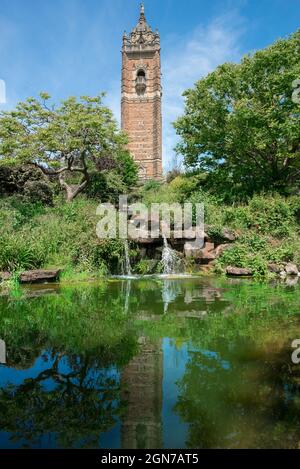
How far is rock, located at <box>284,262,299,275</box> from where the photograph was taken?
10.3 m

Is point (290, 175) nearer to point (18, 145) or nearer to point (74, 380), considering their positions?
point (18, 145)

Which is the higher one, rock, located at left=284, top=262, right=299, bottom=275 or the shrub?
the shrub

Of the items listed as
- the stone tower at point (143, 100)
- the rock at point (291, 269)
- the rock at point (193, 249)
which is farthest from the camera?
the stone tower at point (143, 100)

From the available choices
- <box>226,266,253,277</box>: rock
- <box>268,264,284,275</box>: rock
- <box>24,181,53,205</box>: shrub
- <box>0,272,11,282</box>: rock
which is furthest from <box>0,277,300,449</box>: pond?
<box>24,181,53,205</box>: shrub

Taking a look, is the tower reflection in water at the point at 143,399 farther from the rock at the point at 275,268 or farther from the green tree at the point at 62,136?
the green tree at the point at 62,136

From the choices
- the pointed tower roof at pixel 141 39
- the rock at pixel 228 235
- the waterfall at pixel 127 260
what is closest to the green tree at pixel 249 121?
the rock at pixel 228 235

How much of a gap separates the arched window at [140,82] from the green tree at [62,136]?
37781mm

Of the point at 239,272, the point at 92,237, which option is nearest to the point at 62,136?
the point at 92,237

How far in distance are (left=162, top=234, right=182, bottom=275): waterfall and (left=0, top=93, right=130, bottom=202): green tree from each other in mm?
6956

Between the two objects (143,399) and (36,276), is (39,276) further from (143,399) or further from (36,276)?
(143,399)

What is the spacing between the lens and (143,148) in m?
→ 50.9

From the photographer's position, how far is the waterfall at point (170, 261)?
1141 centimetres

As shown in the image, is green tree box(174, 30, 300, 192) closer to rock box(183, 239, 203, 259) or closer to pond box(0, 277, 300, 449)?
rock box(183, 239, 203, 259)

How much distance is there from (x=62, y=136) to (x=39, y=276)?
10.2 meters
